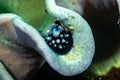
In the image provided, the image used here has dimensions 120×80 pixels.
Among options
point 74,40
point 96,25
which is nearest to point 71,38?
point 74,40

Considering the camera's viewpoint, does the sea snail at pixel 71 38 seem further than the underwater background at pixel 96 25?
No

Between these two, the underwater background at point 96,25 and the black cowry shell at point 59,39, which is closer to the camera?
the black cowry shell at point 59,39

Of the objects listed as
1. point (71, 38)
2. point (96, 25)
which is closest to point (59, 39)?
point (71, 38)

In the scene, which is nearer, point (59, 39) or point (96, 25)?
point (59, 39)

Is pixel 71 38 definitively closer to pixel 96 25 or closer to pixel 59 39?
pixel 59 39

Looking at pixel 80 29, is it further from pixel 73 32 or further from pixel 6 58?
pixel 6 58

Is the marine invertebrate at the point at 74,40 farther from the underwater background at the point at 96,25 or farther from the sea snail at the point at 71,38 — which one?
the underwater background at the point at 96,25

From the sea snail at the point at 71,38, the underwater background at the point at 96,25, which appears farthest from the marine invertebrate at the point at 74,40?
the underwater background at the point at 96,25

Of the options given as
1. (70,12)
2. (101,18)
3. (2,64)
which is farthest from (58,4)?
(2,64)
